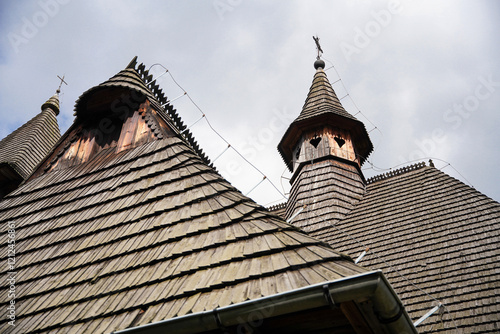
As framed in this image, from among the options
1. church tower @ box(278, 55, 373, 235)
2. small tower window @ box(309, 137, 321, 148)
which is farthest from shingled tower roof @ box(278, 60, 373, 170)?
small tower window @ box(309, 137, 321, 148)

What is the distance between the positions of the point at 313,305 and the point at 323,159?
11.3 m

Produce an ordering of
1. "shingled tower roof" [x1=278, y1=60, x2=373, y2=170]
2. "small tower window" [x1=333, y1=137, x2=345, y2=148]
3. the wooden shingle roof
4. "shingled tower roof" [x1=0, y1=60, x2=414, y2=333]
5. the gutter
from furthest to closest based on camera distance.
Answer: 1. the wooden shingle roof
2. "shingled tower roof" [x1=278, y1=60, x2=373, y2=170]
3. "small tower window" [x1=333, y1=137, x2=345, y2=148]
4. "shingled tower roof" [x1=0, y1=60, x2=414, y2=333]
5. the gutter

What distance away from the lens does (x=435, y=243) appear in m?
8.00

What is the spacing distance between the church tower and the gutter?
8.02 m

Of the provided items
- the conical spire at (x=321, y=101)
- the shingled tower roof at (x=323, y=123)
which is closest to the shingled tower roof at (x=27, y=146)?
the shingled tower roof at (x=323, y=123)

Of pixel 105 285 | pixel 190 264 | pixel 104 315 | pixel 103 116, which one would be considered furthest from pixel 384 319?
pixel 103 116

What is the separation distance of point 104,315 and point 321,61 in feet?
60.7

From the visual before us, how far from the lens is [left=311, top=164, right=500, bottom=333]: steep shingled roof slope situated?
6230 mm

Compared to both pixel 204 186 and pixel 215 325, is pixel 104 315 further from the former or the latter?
pixel 204 186

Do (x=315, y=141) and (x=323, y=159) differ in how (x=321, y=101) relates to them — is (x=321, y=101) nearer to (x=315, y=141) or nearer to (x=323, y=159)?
(x=315, y=141)

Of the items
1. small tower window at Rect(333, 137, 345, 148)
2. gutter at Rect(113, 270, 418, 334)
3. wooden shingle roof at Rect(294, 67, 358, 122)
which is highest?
wooden shingle roof at Rect(294, 67, 358, 122)

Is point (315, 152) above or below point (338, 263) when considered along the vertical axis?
above

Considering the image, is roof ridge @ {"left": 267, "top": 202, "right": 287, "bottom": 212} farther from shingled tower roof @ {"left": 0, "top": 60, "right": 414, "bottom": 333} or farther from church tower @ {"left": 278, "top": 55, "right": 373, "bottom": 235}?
shingled tower roof @ {"left": 0, "top": 60, "right": 414, "bottom": 333}

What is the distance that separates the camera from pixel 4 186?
9648 millimetres
